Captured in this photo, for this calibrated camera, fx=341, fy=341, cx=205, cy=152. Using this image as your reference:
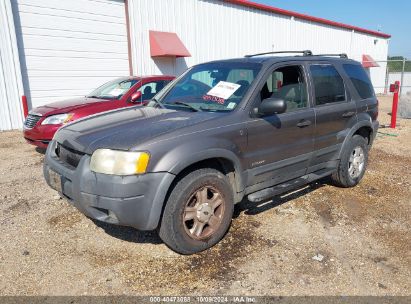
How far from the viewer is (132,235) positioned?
3.60m

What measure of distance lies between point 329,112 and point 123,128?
2589mm

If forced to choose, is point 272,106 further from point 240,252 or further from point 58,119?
point 58,119

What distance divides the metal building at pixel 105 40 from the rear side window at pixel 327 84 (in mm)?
9051

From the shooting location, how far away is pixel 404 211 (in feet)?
14.0

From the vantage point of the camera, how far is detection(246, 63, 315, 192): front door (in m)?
3.54

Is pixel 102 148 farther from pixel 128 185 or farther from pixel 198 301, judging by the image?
pixel 198 301

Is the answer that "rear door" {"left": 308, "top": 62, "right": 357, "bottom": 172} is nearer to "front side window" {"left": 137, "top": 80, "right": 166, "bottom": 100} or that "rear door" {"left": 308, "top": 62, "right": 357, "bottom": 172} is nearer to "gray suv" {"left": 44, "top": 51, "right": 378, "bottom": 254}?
"gray suv" {"left": 44, "top": 51, "right": 378, "bottom": 254}

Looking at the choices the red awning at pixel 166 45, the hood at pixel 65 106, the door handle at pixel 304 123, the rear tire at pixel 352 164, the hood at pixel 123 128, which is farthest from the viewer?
the red awning at pixel 166 45

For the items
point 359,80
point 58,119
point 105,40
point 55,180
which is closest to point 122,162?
point 55,180

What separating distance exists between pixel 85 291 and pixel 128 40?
11137 millimetres

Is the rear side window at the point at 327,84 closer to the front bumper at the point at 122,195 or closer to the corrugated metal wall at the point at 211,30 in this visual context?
the front bumper at the point at 122,195

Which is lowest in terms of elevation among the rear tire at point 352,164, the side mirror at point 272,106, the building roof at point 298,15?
the rear tire at point 352,164

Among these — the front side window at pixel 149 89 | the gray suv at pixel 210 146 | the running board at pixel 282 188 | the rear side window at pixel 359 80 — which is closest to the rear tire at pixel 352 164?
the gray suv at pixel 210 146

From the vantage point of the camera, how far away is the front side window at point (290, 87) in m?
3.93
